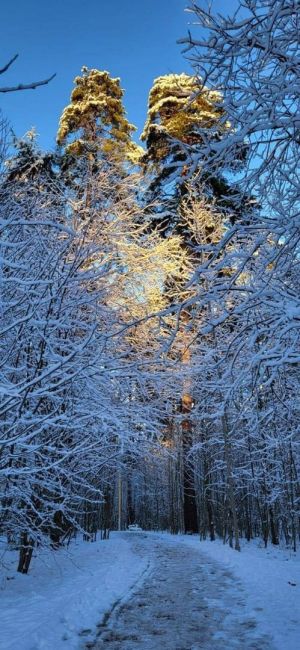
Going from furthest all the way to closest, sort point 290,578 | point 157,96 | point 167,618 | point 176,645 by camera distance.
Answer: point 157,96, point 290,578, point 167,618, point 176,645

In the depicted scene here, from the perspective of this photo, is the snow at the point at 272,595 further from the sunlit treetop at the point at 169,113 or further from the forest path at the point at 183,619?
the sunlit treetop at the point at 169,113

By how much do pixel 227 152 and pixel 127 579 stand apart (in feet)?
24.6

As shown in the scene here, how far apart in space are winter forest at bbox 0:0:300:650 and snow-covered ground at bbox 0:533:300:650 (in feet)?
2.21

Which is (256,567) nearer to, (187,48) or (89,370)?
(89,370)

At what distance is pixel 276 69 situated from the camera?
12.4ft

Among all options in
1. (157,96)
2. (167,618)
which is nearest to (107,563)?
(167,618)

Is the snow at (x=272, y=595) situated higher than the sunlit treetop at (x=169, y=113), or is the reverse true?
the sunlit treetop at (x=169, y=113)

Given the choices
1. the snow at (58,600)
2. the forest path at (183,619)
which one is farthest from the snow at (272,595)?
the snow at (58,600)

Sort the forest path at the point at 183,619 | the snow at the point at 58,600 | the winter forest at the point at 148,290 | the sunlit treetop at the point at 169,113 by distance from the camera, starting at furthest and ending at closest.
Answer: the sunlit treetop at the point at 169,113 < the snow at the point at 58,600 < the forest path at the point at 183,619 < the winter forest at the point at 148,290

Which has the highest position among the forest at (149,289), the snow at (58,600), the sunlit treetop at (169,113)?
the sunlit treetop at (169,113)

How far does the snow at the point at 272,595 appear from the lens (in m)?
4.66

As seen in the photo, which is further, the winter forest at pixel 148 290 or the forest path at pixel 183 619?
the forest path at pixel 183 619

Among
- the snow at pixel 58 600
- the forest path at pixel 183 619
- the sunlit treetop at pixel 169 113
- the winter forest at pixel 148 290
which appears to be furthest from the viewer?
the sunlit treetop at pixel 169 113

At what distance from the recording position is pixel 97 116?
1994 cm
